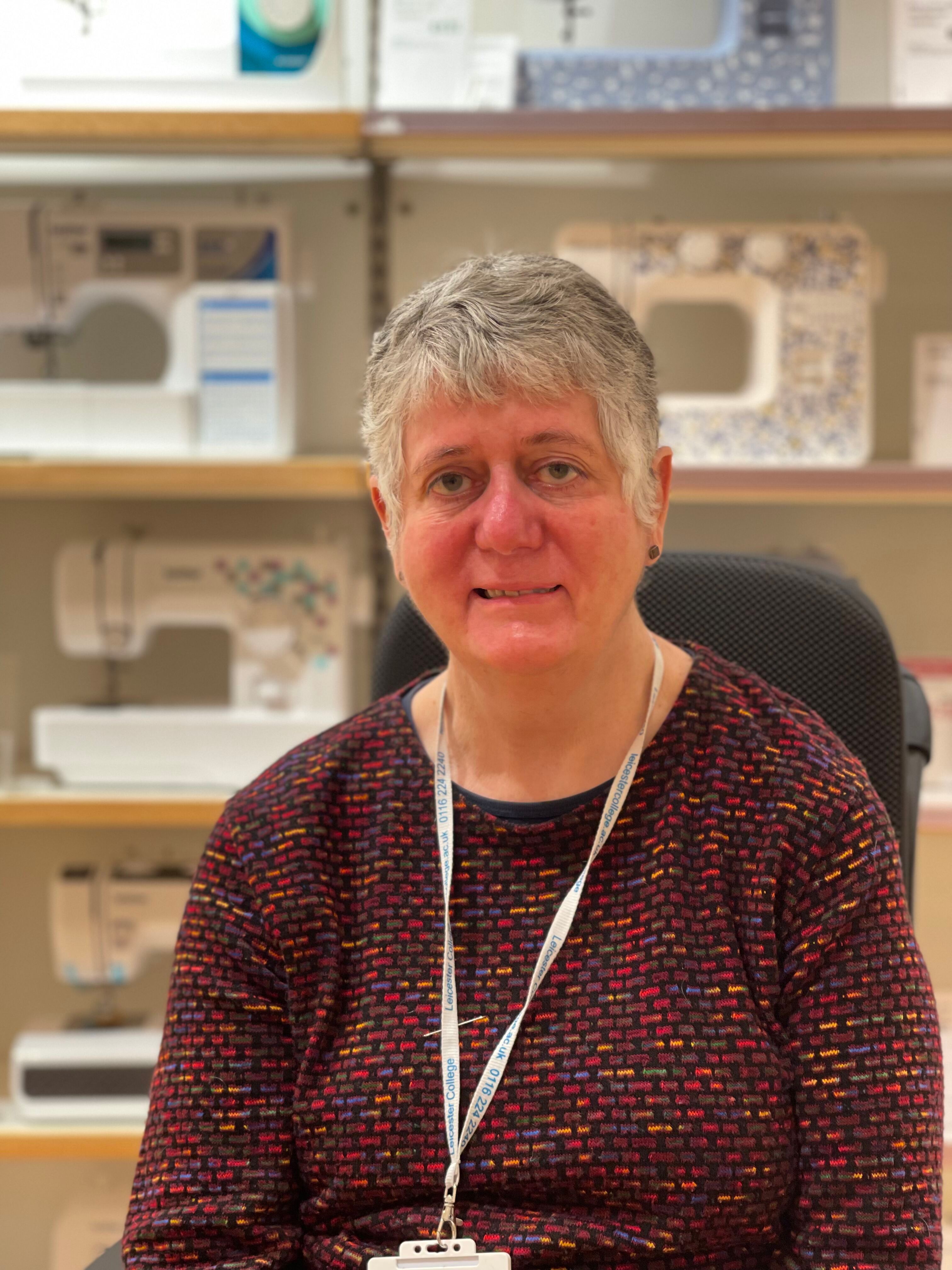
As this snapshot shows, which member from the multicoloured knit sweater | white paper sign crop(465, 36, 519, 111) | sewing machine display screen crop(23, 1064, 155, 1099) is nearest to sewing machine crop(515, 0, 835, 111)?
white paper sign crop(465, 36, 519, 111)

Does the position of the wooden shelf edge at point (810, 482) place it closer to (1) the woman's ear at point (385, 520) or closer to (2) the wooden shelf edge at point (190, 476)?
(2) the wooden shelf edge at point (190, 476)

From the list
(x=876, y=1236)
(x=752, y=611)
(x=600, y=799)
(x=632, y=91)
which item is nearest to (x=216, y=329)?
(x=632, y=91)

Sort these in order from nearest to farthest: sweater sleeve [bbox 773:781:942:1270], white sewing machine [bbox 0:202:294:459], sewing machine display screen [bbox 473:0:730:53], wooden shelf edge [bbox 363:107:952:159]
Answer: sweater sleeve [bbox 773:781:942:1270]
wooden shelf edge [bbox 363:107:952:159]
white sewing machine [bbox 0:202:294:459]
sewing machine display screen [bbox 473:0:730:53]

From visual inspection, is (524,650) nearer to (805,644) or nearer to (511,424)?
(511,424)

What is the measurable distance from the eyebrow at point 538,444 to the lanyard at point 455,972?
21 cm

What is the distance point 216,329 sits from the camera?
5.99ft

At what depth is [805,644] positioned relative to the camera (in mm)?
1143

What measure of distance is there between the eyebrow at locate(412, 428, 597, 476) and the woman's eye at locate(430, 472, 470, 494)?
14mm

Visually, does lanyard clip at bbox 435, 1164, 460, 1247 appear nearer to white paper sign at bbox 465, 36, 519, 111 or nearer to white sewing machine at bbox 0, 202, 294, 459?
white sewing machine at bbox 0, 202, 294, 459

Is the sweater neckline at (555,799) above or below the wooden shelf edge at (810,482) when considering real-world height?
below

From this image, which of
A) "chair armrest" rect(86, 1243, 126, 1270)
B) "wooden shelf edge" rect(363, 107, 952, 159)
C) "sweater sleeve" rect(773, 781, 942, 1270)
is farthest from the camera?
"wooden shelf edge" rect(363, 107, 952, 159)

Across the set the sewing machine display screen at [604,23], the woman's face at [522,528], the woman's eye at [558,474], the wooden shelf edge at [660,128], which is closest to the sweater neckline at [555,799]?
the woman's face at [522,528]

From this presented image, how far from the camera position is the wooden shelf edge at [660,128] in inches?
68.0

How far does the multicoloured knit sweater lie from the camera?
2.85 ft
